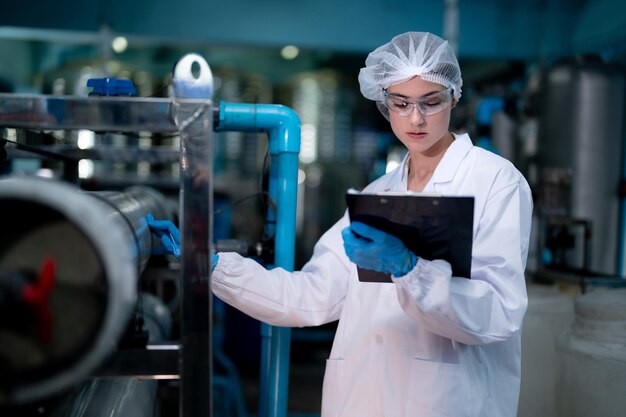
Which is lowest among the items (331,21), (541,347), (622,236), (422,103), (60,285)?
(541,347)

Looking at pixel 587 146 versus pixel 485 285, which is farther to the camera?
pixel 587 146

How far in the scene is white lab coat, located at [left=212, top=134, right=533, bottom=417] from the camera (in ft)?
3.49

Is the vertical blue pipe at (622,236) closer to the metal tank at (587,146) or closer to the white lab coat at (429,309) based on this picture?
the metal tank at (587,146)

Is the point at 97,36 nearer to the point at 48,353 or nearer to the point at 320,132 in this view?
the point at 320,132

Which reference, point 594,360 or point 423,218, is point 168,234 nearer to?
point 423,218

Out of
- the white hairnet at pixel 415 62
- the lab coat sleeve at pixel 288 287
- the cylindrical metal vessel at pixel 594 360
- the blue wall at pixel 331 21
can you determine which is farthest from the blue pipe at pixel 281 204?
the blue wall at pixel 331 21

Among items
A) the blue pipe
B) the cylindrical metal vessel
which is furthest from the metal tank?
the blue pipe

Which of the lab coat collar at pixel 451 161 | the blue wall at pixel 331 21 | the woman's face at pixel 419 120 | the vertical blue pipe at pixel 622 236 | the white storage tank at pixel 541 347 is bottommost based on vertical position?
the white storage tank at pixel 541 347

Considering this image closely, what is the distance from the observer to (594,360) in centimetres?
166

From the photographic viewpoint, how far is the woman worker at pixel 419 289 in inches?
41.3

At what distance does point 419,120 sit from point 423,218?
337mm

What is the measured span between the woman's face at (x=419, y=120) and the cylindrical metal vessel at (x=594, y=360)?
2.54 feet

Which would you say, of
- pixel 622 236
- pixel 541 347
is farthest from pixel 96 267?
pixel 622 236

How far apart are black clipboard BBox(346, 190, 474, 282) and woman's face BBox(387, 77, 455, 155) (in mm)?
331
